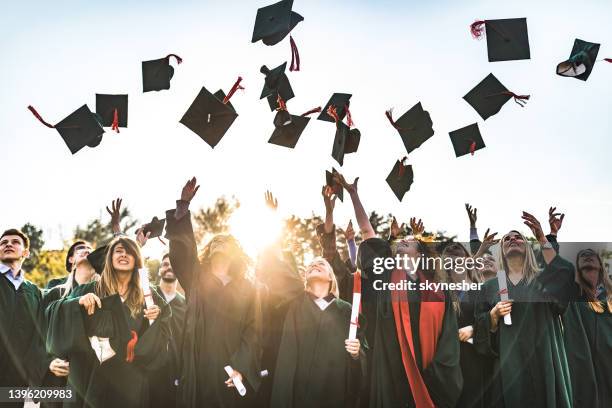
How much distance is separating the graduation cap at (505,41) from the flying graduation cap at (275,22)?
6.82 ft

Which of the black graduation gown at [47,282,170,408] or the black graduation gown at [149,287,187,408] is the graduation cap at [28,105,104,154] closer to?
the black graduation gown at [47,282,170,408]

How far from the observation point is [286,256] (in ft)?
19.7

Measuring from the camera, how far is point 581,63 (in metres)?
6.52

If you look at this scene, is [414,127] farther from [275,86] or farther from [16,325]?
[16,325]

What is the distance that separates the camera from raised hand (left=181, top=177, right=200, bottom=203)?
5.56 meters

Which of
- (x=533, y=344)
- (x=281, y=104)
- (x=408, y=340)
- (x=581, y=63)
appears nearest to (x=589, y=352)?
(x=533, y=344)

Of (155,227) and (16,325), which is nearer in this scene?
(16,325)

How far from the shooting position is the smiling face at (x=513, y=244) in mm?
5977

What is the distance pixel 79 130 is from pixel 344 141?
275 centimetres

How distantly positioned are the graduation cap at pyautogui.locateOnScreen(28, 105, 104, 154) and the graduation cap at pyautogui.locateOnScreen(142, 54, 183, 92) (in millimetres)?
656

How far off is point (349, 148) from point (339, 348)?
2176 millimetres

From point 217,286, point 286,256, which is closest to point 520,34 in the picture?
point 286,256

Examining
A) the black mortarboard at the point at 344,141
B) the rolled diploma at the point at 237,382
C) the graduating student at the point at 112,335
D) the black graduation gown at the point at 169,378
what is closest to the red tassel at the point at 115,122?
the graduating student at the point at 112,335

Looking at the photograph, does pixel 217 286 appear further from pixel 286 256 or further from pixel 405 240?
pixel 405 240
